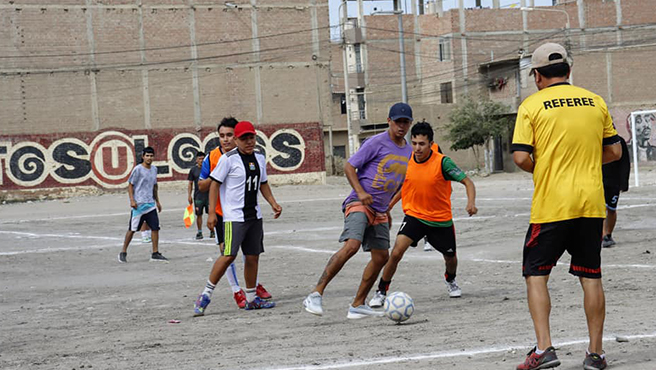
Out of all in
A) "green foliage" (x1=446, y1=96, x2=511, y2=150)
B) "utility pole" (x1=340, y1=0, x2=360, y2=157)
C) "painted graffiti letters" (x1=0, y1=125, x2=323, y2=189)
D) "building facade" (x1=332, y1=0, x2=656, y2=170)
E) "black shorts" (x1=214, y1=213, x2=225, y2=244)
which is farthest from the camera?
"utility pole" (x1=340, y1=0, x2=360, y2=157)

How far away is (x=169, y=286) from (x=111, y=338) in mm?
4035

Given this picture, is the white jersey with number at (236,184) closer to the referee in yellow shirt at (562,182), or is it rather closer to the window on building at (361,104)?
the referee in yellow shirt at (562,182)

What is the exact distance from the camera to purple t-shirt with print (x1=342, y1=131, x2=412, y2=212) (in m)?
8.98

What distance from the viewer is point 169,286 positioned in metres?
12.5

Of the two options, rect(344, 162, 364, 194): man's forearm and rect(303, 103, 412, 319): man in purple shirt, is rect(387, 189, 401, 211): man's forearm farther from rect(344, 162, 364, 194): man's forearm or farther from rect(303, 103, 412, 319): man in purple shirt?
rect(344, 162, 364, 194): man's forearm

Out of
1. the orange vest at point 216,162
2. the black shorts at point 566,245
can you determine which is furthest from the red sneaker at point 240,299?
the black shorts at point 566,245

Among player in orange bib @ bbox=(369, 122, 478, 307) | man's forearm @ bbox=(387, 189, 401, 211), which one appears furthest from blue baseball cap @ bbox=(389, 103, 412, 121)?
man's forearm @ bbox=(387, 189, 401, 211)

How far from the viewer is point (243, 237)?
32.0 feet

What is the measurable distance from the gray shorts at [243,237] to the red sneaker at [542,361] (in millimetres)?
4579

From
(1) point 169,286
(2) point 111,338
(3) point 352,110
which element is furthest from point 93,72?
(2) point 111,338

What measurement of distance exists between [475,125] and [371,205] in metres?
45.0

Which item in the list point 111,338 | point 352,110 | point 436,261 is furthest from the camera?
point 352,110

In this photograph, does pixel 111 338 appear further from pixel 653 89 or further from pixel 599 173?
pixel 653 89

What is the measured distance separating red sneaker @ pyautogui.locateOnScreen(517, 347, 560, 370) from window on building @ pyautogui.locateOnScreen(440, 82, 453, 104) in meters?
61.9
